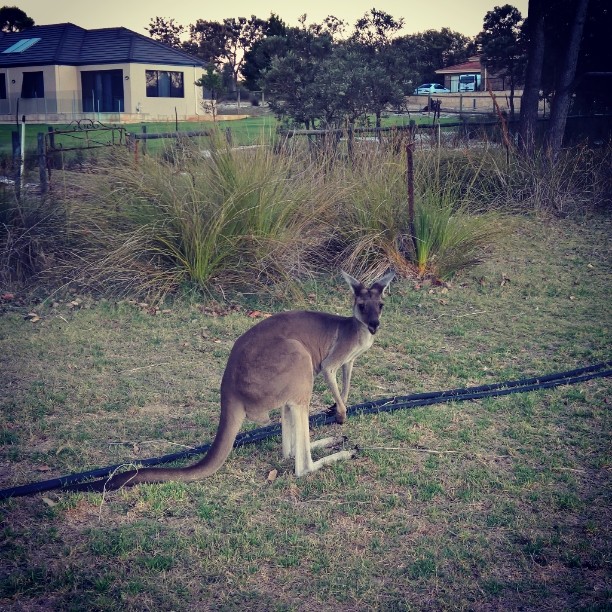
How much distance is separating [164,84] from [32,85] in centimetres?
666

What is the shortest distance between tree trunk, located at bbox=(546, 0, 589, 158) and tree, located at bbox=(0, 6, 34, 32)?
152 ft

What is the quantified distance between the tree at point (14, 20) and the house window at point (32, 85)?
15818mm

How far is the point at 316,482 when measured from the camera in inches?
176

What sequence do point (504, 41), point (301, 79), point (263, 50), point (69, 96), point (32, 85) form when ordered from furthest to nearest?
1. point (32, 85)
2. point (69, 96)
3. point (504, 41)
4. point (263, 50)
5. point (301, 79)

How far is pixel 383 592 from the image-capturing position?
343 centimetres

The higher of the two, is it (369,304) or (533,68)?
(533,68)

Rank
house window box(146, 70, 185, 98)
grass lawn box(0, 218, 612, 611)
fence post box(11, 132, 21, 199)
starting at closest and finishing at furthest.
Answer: grass lawn box(0, 218, 612, 611) → fence post box(11, 132, 21, 199) → house window box(146, 70, 185, 98)

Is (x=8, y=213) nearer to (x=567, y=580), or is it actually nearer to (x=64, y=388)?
(x=64, y=388)

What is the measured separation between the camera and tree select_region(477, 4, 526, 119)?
29.2m

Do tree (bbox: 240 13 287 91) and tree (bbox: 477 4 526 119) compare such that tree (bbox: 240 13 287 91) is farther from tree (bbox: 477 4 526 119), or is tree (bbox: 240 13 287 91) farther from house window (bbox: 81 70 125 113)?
tree (bbox: 477 4 526 119)

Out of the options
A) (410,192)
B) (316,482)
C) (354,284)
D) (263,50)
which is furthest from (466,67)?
(316,482)

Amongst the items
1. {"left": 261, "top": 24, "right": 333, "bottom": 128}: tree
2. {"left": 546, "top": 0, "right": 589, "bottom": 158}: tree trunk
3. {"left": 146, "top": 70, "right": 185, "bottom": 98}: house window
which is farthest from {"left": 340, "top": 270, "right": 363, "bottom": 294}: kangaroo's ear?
{"left": 146, "top": 70, "right": 185, "bottom": 98}: house window

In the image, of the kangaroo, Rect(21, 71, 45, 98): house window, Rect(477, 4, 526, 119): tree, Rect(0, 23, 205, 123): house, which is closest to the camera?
the kangaroo

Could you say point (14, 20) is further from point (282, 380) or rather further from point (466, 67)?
point (282, 380)
